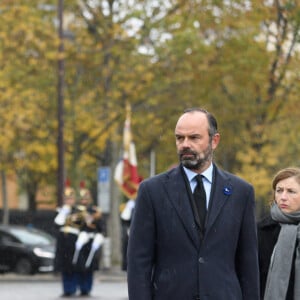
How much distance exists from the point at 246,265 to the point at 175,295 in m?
0.43

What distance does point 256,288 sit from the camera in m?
6.37

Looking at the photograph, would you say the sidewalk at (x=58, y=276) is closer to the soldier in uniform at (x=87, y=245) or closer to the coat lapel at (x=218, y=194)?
the soldier in uniform at (x=87, y=245)

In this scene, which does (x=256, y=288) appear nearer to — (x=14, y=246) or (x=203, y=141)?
(x=203, y=141)

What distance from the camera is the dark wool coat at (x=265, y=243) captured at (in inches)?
323

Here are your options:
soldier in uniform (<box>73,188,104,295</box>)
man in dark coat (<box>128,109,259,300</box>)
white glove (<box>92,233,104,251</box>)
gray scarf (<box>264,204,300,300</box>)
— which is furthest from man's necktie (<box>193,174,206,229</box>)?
white glove (<box>92,233,104,251</box>)

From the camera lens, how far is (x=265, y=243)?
8.29 metres

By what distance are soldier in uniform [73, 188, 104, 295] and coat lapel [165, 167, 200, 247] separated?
49.6 feet

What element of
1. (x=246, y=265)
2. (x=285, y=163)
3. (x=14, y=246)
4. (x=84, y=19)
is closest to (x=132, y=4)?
(x=84, y=19)

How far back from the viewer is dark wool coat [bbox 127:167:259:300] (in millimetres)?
6164

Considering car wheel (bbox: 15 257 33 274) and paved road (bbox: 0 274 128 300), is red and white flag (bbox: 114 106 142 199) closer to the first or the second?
paved road (bbox: 0 274 128 300)

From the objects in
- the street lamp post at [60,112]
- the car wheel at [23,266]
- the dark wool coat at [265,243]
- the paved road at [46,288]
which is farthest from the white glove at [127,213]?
the dark wool coat at [265,243]

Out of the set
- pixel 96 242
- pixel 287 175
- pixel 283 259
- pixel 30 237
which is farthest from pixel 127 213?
pixel 283 259

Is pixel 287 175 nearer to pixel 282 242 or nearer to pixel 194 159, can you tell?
pixel 282 242

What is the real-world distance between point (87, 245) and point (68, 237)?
405mm
